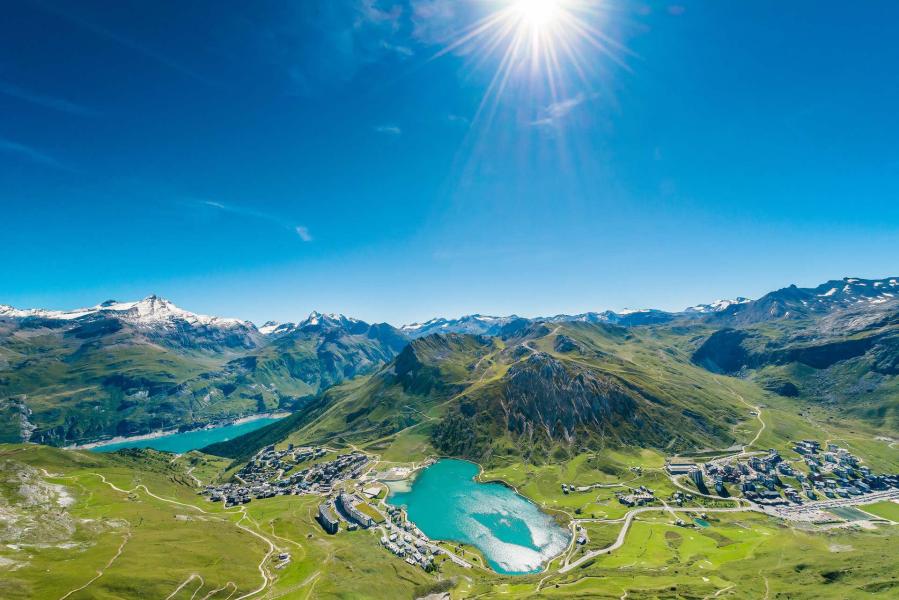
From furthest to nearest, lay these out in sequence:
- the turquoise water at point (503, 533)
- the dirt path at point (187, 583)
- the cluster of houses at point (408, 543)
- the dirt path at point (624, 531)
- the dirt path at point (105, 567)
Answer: the turquoise water at point (503, 533), the dirt path at point (624, 531), the cluster of houses at point (408, 543), the dirt path at point (187, 583), the dirt path at point (105, 567)

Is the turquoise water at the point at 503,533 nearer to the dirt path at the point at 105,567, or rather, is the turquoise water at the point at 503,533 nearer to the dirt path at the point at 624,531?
the dirt path at the point at 624,531

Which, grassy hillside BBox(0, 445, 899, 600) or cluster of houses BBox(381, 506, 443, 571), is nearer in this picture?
grassy hillside BBox(0, 445, 899, 600)

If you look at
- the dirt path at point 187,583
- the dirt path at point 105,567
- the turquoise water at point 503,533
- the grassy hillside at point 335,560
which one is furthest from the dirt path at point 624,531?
the dirt path at point 105,567

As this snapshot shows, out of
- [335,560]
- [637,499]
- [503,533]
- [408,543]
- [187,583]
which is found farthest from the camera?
[637,499]

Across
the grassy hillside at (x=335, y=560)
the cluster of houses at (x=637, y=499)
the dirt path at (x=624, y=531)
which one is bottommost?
the dirt path at (x=624, y=531)

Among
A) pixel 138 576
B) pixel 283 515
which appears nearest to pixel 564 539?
pixel 283 515

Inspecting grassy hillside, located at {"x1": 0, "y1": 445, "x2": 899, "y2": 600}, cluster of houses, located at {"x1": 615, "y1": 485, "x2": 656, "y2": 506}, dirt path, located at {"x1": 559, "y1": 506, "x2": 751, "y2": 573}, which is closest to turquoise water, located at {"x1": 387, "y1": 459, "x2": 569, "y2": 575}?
dirt path, located at {"x1": 559, "y1": 506, "x2": 751, "y2": 573}

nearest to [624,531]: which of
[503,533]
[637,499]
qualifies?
[637,499]

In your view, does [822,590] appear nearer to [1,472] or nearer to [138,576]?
[138,576]

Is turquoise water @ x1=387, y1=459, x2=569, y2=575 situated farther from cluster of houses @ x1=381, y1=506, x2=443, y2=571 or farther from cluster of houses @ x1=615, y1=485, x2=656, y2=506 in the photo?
cluster of houses @ x1=615, y1=485, x2=656, y2=506

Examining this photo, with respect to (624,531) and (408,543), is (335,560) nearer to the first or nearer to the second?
(408,543)

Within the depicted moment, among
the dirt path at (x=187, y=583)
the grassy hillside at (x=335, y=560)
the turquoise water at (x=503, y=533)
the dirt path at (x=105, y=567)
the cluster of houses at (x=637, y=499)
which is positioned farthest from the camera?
the cluster of houses at (x=637, y=499)
